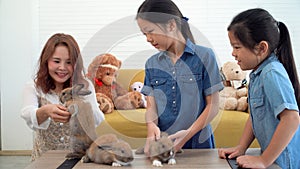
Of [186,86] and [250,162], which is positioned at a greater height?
[186,86]

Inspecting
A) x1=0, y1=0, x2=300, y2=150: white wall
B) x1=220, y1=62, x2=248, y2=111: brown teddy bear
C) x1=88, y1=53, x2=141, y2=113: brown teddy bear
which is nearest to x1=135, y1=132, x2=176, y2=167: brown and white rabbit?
x1=88, y1=53, x2=141, y2=113: brown teddy bear

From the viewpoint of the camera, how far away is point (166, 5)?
3.84 feet

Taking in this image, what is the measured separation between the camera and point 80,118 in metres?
0.97

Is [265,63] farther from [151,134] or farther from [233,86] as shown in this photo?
[233,86]

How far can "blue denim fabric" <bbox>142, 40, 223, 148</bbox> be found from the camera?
4.18 ft

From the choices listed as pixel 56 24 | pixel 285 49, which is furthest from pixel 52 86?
pixel 56 24

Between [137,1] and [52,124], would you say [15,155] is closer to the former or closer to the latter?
[137,1]

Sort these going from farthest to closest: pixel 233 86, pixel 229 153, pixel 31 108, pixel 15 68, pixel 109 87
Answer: pixel 15 68
pixel 233 86
pixel 109 87
pixel 31 108
pixel 229 153

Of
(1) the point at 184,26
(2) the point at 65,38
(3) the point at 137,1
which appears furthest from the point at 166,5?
(3) the point at 137,1

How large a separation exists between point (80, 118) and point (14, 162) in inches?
77.6

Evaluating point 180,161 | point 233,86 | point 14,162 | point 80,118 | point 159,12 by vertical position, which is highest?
point 159,12

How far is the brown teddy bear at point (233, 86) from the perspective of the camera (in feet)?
8.75

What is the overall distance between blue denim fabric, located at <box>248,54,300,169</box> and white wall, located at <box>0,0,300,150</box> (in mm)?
2032

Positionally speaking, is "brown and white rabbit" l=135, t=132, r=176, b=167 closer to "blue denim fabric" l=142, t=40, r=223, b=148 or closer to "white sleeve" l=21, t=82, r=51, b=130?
"blue denim fabric" l=142, t=40, r=223, b=148
